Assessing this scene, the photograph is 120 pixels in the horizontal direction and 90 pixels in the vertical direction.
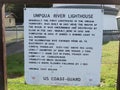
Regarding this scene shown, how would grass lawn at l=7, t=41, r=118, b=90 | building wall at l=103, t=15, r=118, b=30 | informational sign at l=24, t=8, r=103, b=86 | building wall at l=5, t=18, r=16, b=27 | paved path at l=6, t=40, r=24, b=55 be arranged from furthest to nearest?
building wall at l=5, t=18, r=16, b=27 < building wall at l=103, t=15, r=118, b=30 < paved path at l=6, t=40, r=24, b=55 < grass lawn at l=7, t=41, r=118, b=90 < informational sign at l=24, t=8, r=103, b=86

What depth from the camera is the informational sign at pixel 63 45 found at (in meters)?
5.70

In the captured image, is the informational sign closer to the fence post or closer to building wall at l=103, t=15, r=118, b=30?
the fence post

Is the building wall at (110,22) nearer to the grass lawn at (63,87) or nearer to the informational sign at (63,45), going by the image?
the grass lawn at (63,87)

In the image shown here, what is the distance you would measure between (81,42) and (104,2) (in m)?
0.74

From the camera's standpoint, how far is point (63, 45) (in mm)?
5738

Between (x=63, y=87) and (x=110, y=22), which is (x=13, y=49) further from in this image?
(x=110, y=22)

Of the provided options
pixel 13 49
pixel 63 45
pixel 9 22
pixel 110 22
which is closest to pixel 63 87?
pixel 63 45

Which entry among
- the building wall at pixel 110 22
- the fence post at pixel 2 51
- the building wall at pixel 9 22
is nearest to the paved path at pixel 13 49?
the building wall at pixel 110 22

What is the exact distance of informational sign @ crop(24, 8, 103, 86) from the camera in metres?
5.70

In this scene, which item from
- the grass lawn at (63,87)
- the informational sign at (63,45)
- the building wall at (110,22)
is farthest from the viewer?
the building wall at (110,22)

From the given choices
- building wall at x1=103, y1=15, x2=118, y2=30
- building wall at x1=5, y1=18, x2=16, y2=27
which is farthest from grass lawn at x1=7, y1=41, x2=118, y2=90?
building wall at x1=5, y1=18, x2=16, y2=27

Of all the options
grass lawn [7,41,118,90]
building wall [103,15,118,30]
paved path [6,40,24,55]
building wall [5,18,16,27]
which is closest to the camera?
grass lawn [7,41,118,90]

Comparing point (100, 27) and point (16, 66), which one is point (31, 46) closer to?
point (100, 27)

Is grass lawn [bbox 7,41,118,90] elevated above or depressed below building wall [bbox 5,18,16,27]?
below
